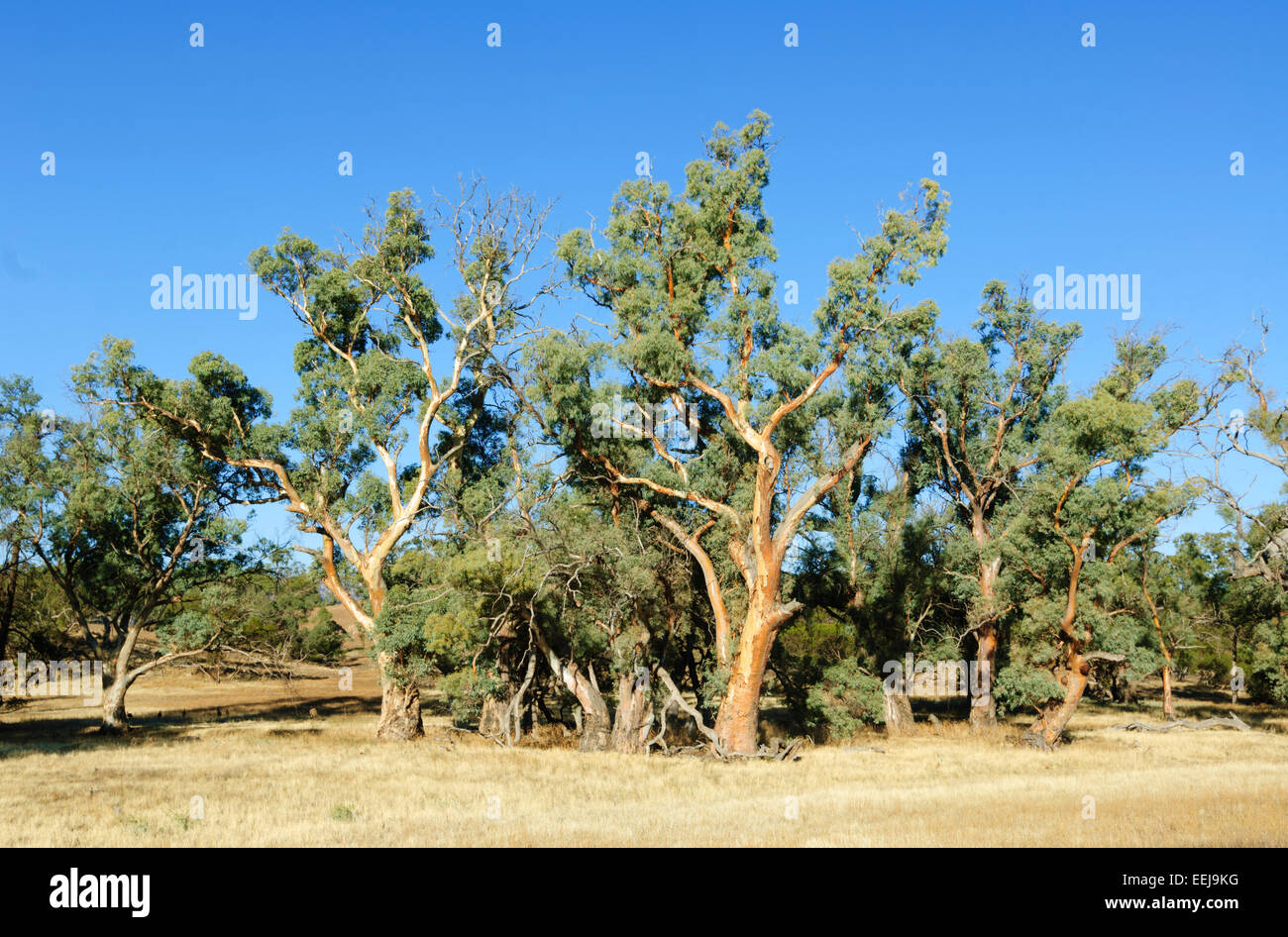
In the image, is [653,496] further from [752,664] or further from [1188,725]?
[1188,725]

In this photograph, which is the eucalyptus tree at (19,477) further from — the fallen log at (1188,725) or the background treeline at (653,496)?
the fallen log at (1188,725)

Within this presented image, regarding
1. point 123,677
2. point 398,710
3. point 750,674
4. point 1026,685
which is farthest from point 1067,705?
point 123,677

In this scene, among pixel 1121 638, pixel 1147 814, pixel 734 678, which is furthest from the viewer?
pixel 1121 638

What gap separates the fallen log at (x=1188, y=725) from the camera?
105ft

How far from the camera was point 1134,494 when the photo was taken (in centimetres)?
2825

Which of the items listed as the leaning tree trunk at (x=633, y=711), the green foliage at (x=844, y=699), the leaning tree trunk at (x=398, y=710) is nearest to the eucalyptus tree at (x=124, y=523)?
the leaning tree trunk at (x=398, y=710)

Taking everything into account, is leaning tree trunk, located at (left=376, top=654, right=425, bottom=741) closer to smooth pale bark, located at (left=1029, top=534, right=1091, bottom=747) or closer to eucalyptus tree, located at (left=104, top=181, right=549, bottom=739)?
eucalyptus tree, located at (left=104, top=181, right=549, bottom=739)

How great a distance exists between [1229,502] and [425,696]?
1619 inches

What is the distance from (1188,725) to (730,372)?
22.7 m

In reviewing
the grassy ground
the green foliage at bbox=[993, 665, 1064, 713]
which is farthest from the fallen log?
the green foliage at bbox=[993, 665, 1064, 713]

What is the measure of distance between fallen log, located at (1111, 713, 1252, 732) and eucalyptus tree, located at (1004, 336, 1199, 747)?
5.34 meters

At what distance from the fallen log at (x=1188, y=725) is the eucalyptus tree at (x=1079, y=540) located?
17.5 ft
